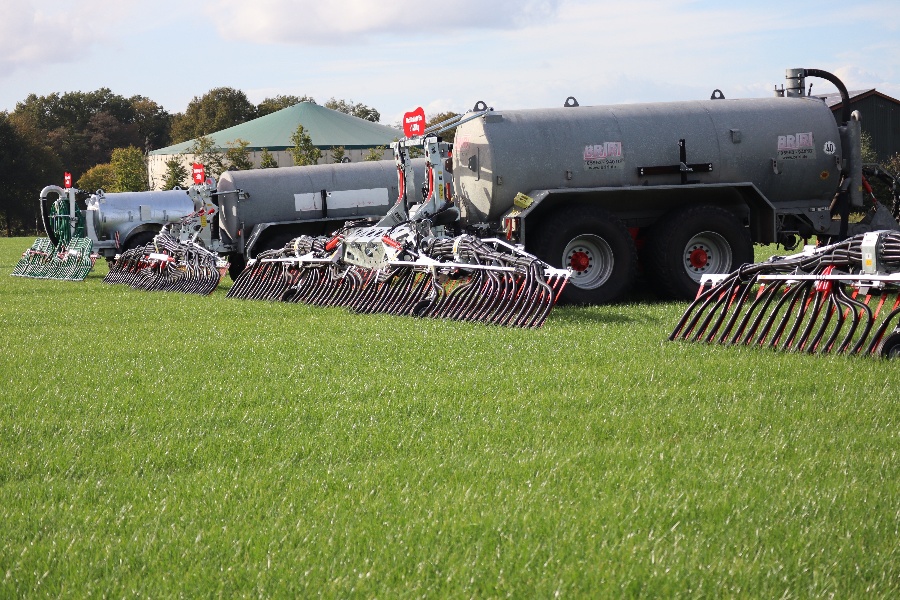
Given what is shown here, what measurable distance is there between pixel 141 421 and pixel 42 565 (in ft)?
7.50

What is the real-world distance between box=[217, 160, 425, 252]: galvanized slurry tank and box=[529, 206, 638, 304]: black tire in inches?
270

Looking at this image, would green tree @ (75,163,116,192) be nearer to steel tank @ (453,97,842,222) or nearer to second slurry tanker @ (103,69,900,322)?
second slurry tanker @ (103,69,900,322)

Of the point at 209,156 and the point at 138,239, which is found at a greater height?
the point at 209,156

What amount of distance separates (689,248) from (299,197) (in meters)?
8.52

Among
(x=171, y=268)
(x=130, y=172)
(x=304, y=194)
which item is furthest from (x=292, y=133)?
(x=171, y=268)

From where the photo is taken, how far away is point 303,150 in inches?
1874

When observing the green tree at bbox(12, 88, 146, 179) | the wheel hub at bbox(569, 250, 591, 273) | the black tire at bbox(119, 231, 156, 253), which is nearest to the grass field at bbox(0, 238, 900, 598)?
the wheel hub at bbox(569, 250, 591, 273)

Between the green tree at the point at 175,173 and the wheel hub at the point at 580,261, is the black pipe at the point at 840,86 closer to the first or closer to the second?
the wheel hub at the point at 580,261

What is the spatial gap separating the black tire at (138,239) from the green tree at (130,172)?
3061cm

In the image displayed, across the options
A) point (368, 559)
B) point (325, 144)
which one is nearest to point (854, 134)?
point (368, 559)

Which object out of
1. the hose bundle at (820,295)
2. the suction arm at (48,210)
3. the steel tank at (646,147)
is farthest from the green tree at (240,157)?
the hose bundle at (820,295)

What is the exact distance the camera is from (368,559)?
3777 millimetres

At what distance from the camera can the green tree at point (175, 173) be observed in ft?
162

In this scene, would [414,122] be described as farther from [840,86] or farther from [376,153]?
[376,153]
